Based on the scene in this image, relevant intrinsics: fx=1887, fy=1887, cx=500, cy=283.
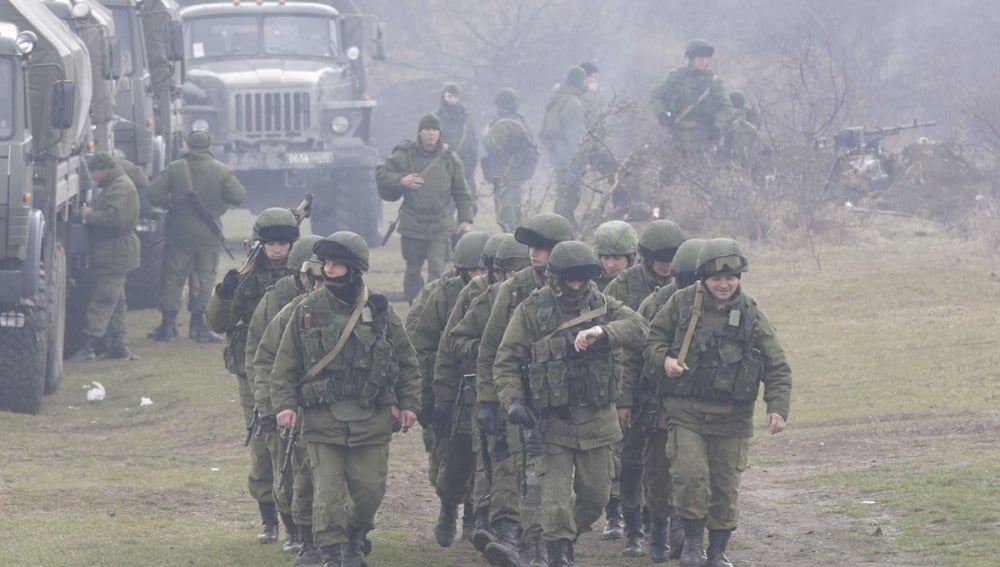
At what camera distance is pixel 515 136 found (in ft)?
80.9

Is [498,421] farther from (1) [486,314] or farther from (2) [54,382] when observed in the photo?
(2) [54,382]

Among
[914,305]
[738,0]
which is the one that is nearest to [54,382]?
[914,305]

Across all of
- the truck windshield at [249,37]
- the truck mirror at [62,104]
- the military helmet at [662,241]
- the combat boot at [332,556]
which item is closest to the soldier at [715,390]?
the military helmet at [662,241]

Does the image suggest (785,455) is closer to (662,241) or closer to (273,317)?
(662,241)

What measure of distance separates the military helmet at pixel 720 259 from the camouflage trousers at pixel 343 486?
5.54ft

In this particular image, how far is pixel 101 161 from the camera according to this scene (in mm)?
15773

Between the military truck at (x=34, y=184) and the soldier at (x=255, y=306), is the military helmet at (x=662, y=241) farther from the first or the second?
the military truck at (x=34, y=184)

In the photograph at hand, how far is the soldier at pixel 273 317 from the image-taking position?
29.3 feet

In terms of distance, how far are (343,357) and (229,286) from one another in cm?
125

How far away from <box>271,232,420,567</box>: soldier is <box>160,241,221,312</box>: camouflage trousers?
8662 millimetres

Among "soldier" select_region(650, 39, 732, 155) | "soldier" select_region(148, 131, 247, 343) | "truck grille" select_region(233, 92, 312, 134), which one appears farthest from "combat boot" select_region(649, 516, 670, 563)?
"truck grille" select_region(233, 92, 312, 134)

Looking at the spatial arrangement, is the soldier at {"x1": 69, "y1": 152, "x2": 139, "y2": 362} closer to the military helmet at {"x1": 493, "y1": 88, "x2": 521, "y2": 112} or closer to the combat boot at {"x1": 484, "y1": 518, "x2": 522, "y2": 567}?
the combat boot at {"x1": 484, "y1": 518, "x2": 522, "y2": 567}

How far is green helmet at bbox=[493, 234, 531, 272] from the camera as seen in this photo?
366 inches

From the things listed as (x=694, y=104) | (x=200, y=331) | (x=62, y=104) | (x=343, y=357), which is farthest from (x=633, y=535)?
(x=694, y=104)
